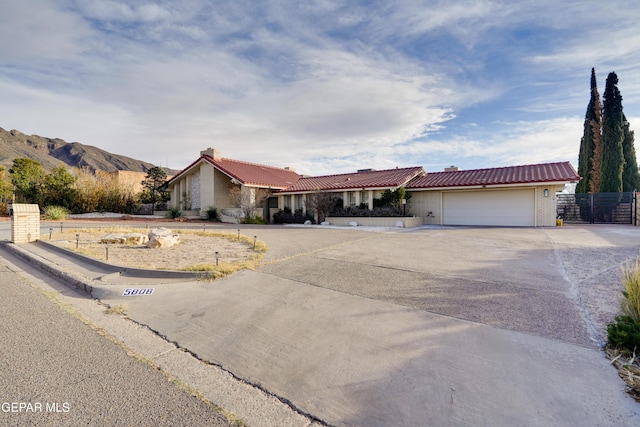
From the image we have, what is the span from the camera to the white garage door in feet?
59.1

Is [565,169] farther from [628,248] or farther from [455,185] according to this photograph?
[628,248]

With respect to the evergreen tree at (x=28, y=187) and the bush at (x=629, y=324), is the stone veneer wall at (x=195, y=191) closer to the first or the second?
the evergreen tree at (x=28, y=187)

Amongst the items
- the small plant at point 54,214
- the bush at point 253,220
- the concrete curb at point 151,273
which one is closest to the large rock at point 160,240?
the concrete curb at point 151,273

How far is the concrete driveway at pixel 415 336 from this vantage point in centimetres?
248

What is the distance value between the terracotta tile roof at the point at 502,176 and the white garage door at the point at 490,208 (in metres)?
0.83

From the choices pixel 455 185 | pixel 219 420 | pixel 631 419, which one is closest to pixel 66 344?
pixel 219 420

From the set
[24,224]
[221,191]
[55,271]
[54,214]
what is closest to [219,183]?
[221,191]

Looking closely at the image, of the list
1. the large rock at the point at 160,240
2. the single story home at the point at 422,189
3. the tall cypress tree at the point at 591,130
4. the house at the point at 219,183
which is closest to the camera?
the large rock at the point at 160,240

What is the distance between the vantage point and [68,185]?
→ 24562mm

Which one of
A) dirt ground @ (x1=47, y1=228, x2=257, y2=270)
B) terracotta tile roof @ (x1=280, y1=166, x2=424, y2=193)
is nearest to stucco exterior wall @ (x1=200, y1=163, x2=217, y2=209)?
terracotta tile roof @ (x1=280, y1=166, x2=424, y2=193)

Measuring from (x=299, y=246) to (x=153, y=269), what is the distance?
180 inches

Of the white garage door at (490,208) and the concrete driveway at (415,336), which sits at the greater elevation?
the white garage door at (490,208)

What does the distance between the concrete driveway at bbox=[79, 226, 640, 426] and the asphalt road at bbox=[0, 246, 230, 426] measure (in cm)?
61

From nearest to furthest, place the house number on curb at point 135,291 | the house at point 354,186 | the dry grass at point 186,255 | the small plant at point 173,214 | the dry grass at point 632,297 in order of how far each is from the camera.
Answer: the dry grass at point 632,297 < the house number on curb at point 135,291 < the dry grass at point 186,255 < the house at point 354,186 < the small plant at point 173,214
